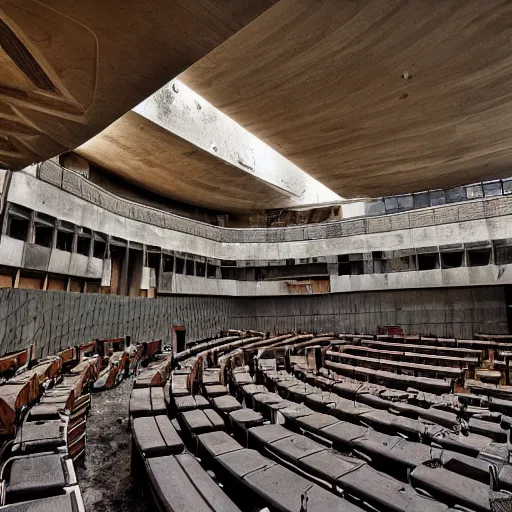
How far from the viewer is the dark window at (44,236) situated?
26.9 ft

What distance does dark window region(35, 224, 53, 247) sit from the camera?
821 cm

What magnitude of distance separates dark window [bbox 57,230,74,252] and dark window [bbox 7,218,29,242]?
116 centimetres

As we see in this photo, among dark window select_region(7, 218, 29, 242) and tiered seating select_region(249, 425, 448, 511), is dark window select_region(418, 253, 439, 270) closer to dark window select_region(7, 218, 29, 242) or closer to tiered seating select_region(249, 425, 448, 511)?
tiered seating select_region(249, 425, 448, 511)

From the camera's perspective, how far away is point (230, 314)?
648 inches

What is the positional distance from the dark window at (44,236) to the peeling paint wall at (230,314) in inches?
59.1

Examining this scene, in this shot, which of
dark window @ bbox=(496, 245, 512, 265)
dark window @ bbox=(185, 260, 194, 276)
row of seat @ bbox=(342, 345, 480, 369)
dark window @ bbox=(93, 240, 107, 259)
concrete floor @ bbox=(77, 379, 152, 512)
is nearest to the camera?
concrete floor @ bbox=(77, 379, 152, 512)

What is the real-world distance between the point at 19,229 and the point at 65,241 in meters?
1.51

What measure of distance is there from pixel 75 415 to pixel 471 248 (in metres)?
13.9

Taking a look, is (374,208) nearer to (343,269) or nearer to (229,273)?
(343,269)

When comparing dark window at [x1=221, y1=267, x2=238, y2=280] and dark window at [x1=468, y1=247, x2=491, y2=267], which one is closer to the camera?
dark window at [x1=468, y1=247, x2=491, y2=267]

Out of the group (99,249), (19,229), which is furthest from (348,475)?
(99,249)

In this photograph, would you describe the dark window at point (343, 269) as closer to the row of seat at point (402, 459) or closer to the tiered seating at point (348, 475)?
the row of seat at point (402, 459)

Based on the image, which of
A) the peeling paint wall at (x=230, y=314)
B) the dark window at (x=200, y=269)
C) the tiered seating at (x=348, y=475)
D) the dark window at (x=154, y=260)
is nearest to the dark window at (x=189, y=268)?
the dark window at (x=200, y=269)

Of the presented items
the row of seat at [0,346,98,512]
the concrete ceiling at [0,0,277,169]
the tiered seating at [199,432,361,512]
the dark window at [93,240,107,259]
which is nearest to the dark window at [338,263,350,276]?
the dark window at [93,240,107,259]
